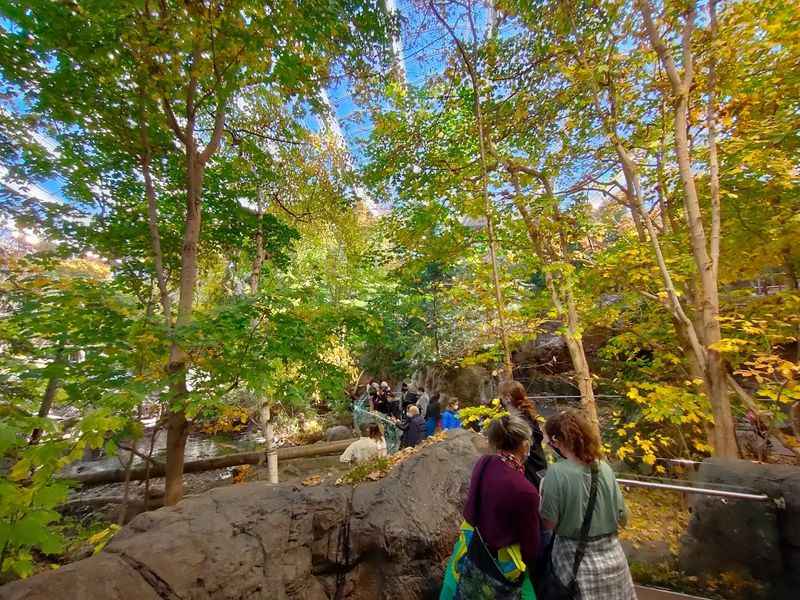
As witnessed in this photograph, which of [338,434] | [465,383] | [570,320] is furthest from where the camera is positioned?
[465,383]

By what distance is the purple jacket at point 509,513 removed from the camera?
1.76 metres

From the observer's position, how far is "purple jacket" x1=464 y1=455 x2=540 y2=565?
1.76 m

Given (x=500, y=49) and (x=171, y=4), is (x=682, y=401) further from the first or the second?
(x=171, y=4)

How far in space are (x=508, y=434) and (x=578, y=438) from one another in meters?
0.37

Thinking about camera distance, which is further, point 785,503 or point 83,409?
point 83,409

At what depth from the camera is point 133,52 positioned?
10.8 feet

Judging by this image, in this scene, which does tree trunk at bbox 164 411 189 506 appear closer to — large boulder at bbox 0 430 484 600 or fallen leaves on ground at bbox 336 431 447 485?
large boulder at bbox 0 430 484 600

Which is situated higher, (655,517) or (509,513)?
(509,513)

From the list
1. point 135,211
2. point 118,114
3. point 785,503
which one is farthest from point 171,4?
point 785,503

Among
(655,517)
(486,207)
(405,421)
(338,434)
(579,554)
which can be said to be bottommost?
(338,434)

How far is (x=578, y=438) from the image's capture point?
1.78m

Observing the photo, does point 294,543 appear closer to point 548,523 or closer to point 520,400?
point 548,523

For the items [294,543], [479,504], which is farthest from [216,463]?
[479,504]

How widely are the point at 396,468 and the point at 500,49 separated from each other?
5620 mm
